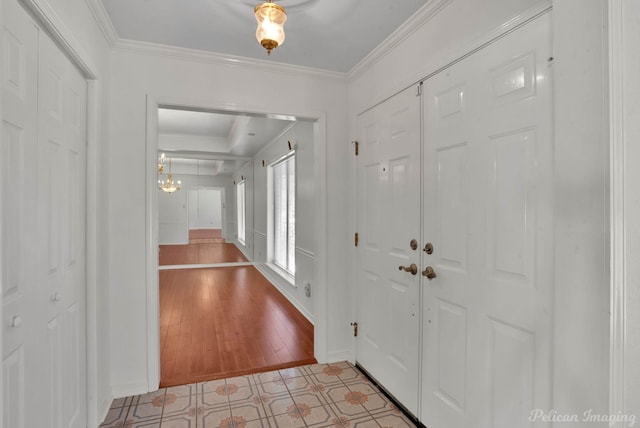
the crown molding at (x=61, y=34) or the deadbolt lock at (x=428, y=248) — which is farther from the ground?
the crown molding at (x=61, y=34)

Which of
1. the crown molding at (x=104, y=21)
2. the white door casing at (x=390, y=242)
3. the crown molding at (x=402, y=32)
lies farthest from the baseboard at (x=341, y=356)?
the crown molding at (x=104, y=21)

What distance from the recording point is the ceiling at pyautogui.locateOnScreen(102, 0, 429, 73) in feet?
6.16

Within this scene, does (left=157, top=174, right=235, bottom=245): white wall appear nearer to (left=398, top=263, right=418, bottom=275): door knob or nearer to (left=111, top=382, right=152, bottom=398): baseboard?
(left=111, top=382, right=152, bottom=398): baseboard

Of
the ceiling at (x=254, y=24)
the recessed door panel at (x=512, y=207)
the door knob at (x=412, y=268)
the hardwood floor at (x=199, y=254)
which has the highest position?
the ceiling at (x=254, y=24)

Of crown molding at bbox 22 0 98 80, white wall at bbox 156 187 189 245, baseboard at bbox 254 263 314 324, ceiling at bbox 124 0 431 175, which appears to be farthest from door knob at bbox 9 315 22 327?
white wall at bbox 156 187 189 245

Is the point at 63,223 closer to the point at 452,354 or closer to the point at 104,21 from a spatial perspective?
the point at 104,21

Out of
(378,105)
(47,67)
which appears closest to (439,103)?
(378,105)

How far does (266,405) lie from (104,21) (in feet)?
8.81

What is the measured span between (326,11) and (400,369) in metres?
2.34

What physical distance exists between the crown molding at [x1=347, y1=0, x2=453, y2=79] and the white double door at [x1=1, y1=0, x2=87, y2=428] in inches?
74.6

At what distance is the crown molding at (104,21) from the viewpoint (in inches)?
71.0

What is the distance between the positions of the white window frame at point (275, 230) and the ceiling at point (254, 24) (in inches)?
84.9

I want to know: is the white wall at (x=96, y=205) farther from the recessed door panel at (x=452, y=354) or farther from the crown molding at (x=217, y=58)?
the recessed door panel at (x=452, y=354)

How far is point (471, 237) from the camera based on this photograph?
5.31 feet
